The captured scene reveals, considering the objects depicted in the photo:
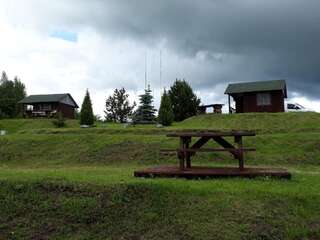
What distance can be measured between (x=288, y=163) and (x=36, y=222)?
12170 millimetres

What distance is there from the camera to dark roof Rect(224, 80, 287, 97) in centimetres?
3693

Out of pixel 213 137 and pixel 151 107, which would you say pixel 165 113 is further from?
pixel 213 137

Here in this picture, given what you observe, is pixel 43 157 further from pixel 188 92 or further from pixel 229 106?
pixel 188 92

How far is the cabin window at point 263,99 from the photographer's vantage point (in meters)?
37.1

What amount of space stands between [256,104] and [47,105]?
3231 cm

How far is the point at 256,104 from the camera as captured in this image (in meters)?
37.5

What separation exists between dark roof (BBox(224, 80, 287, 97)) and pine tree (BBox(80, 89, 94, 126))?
45.6ft

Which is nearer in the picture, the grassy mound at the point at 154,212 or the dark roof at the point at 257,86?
the grassy mound at the point at 154,212

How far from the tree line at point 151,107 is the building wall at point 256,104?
6.98 meters

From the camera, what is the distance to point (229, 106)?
39719mm

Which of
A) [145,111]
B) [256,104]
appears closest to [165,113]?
[145,111]

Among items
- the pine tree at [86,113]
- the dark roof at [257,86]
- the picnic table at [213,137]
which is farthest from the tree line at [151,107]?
the picnic table at [213,137]

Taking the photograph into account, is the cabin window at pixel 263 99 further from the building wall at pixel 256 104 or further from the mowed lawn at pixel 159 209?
the mowed lawn at pixel 159 209

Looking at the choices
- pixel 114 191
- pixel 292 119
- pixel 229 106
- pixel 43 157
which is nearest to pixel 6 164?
pixel 43 157
